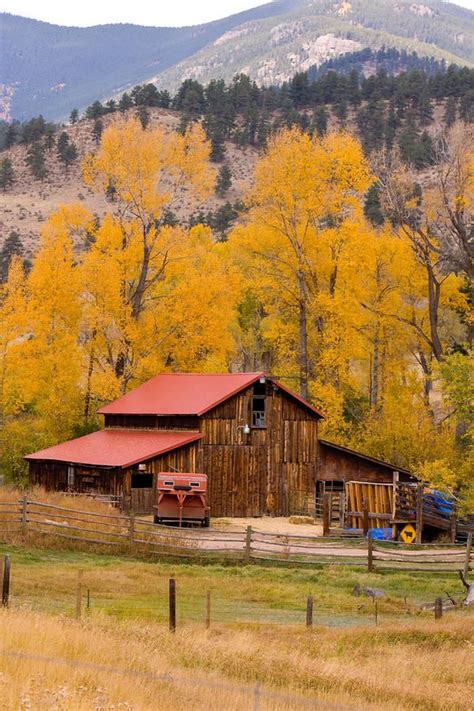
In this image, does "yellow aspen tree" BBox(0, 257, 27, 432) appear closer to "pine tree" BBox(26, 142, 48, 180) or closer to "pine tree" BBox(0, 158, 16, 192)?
"pine tree" BBox(0, 158, 16, 192)

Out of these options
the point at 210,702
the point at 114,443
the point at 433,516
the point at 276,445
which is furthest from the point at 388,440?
the point at 210,702

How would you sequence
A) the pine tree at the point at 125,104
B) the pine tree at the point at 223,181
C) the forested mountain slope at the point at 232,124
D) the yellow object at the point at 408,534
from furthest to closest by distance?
the pine tree at the point at 125,104, the forested mountain slope at the point at 232,124, the pine tree at the point at 223,181, the yellow object at the point at 408,534

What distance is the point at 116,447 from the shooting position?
4022 centimetres

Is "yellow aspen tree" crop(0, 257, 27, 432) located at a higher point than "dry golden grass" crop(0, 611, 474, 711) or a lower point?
higher

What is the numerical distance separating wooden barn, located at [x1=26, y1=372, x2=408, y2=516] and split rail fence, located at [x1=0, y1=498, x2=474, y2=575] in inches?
288

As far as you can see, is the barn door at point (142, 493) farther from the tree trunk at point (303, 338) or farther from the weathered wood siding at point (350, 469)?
the tree trunk at point (303, 338)

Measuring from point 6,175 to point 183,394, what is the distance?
290 ft

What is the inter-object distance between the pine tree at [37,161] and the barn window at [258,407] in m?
90.1

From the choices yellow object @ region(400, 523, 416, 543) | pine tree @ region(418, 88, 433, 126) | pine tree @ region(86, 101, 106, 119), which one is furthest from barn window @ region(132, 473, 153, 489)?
pine tree @ region(86, 101, 106, 119)

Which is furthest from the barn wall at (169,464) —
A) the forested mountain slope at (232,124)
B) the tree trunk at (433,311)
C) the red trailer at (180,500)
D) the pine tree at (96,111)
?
the pine tree at (96,111)

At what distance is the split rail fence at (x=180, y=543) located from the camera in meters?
29.5

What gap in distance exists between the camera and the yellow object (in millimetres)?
35281

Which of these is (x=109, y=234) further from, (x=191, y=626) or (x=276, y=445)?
(x=191, y=626)

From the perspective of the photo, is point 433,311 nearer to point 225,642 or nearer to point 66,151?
point 225,642
